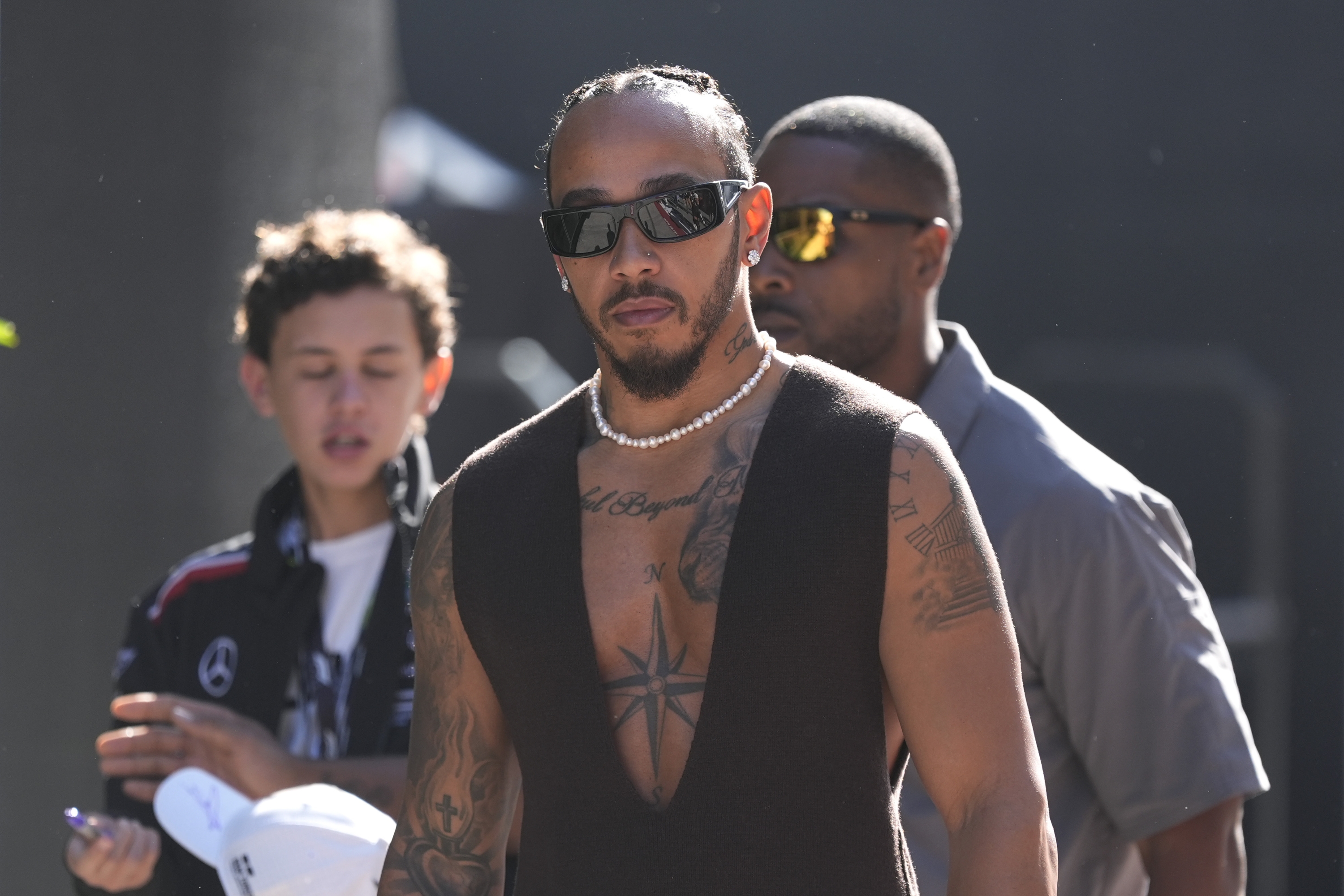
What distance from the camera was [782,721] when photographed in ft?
6.26

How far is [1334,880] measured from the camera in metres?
5.14

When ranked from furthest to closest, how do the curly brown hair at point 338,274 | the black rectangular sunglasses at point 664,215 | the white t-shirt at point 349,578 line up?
the curly brown hair at point 338,274 → the white t-shirt at point 349,578 → the black rectangular sunglasses at point 664,215

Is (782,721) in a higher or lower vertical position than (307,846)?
higher

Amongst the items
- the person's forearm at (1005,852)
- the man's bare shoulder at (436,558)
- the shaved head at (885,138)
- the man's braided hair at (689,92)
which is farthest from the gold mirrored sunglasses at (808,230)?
the person's forearm at (1005,852)

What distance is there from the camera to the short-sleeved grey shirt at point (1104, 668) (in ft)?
8.59

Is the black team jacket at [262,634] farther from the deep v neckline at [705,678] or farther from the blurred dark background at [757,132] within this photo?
the deep v neckline at [705,678]

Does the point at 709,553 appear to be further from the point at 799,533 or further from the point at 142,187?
the point at 142,187

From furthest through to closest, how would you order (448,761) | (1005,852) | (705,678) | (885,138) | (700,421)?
(885,138), (448,761), (700,421), (705,678), (1005,852)

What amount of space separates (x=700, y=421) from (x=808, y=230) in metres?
1.15

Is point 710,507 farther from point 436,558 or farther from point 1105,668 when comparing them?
point 1105,668

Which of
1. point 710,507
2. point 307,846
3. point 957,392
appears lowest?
point 307,846

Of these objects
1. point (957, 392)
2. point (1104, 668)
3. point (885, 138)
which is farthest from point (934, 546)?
point (885, 138)

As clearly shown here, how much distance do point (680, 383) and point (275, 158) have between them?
114 inches

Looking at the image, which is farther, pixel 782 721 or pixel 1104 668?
pixel 1104 668
